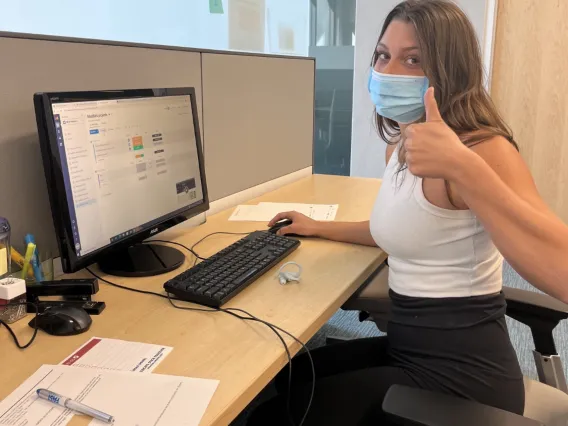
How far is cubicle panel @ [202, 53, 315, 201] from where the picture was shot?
177cm

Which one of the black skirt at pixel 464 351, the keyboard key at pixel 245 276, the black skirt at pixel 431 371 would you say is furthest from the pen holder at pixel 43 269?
the black skirt at pixel 464 351

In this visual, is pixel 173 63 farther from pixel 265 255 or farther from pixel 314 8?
pixel 314 8

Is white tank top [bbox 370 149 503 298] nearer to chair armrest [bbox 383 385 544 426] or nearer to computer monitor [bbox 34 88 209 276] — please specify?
chair armrest [bbox 383 385 544 426]

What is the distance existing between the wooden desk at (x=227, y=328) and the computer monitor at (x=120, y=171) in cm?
9

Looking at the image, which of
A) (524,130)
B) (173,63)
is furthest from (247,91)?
(524,130)

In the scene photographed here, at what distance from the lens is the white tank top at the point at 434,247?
1060 millimetres

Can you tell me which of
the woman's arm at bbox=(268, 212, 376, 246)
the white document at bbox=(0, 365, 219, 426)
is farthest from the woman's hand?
the white document at bbox=(0, 365, 219, 426)

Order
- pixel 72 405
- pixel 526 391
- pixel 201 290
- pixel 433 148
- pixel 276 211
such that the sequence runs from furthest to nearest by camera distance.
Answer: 1. pixel 276 211
2. pixel 526 391
3. pixel 201 290
4. pixel 433 148
5. pixel 72 405

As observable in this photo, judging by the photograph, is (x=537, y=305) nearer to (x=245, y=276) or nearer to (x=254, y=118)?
(x=245, y=276)

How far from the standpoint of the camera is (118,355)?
0.85m

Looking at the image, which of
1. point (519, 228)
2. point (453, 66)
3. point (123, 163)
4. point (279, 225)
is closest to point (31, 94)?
point (123, 163)

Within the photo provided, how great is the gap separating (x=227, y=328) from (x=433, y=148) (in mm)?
465

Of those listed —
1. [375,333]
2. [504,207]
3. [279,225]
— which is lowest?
[375,333]

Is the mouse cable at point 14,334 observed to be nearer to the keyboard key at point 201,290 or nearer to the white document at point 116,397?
the white document at point 116,397
